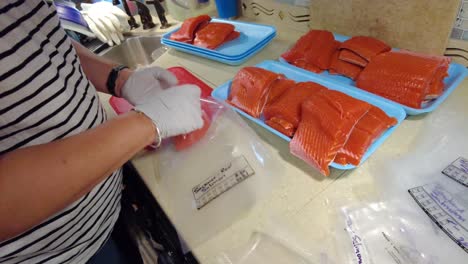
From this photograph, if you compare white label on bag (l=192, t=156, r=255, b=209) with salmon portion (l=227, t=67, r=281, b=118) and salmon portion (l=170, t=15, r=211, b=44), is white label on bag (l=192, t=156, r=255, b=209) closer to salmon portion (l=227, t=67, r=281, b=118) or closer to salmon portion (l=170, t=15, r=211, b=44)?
salmon portion (l=227, t=67, r=281, b=118)

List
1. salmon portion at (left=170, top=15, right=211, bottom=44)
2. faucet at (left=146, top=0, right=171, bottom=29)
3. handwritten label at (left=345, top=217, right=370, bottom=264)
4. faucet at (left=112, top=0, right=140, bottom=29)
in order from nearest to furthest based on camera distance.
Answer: handwritten label at (left=345, top=217, right=370, bottom=264) → salmon portion at (left=170, top=15, right=211, bottom=44) → faucet at (left=146, top=0, right=171, bottom=29) → faucet at (left=112, top=0, right=140, bottom=29)

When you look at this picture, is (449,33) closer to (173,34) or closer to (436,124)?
(436,124)

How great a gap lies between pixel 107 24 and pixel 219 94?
3.06ft

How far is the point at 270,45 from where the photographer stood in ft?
4.23

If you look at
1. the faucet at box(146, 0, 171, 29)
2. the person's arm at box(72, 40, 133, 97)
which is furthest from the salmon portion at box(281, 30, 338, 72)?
the faucet at box(146, 0, 171, 29)

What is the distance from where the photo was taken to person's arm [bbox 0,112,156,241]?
0.42 metres

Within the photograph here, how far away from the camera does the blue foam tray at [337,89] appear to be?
701mm

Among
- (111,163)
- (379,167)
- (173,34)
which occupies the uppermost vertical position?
(111,163)

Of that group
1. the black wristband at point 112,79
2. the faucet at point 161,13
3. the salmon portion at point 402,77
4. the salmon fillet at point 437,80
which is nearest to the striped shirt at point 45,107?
the black wristband at point 112,79

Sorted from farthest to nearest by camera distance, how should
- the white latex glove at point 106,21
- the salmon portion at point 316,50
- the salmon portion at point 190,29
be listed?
the white latex glove at point 106,21
the salmon portion at point 190,29
the salmon portion at point 316,50

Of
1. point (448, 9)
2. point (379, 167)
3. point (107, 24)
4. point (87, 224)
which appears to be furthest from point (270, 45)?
point (87, 224)

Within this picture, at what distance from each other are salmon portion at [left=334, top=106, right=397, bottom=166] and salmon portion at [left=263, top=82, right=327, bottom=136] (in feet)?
0.48

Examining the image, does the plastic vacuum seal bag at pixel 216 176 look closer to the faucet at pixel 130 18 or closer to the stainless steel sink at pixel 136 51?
the stainless steel sink at pixel 136 51

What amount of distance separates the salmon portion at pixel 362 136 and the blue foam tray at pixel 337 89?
15 mm
